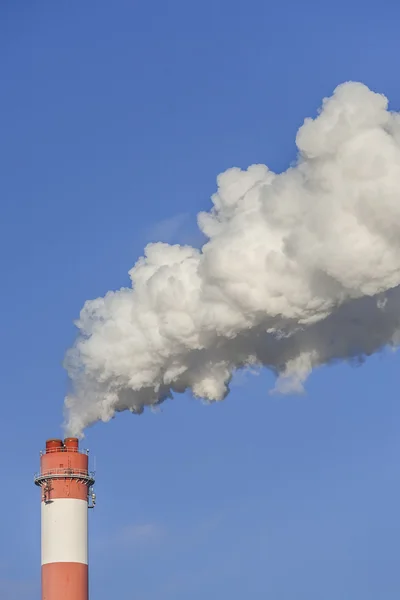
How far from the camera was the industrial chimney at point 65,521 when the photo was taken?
67375mm

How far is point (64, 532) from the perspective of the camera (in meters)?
67.9

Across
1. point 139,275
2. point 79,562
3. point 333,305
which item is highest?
point 139,275

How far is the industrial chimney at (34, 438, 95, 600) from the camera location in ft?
221

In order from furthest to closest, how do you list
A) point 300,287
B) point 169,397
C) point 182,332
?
point 169,397, point 182,332, point 300,287

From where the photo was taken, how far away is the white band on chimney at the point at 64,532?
6781 cm

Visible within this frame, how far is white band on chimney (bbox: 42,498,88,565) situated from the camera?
2670 inches

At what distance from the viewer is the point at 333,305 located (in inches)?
2381

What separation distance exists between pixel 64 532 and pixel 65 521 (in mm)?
495

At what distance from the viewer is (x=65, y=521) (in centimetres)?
6806

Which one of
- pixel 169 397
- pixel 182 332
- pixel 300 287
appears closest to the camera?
pixel 300 287

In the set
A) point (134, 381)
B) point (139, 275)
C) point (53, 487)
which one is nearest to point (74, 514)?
point (53, 487)

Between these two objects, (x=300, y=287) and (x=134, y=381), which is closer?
(x=300, y=287)

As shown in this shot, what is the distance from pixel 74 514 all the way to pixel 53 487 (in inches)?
60.1

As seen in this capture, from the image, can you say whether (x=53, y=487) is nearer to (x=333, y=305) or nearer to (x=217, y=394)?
(x=217, y=394)
